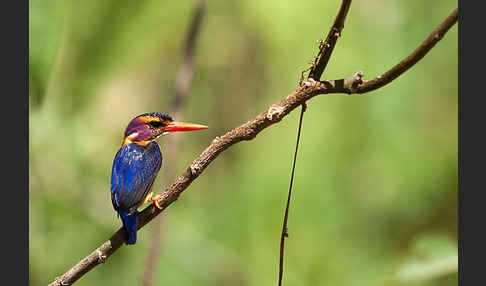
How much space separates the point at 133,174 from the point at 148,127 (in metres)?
0.25

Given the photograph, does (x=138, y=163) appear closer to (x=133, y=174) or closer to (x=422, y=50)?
(x=133, y=174)

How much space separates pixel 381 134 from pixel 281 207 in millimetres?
789

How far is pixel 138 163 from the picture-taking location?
8.09ft

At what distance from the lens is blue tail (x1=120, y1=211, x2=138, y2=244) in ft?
6.63

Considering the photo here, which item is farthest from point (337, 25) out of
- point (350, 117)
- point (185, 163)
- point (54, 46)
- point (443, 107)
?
point (185, 163)

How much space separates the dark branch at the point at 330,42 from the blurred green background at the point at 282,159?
1.82 metres

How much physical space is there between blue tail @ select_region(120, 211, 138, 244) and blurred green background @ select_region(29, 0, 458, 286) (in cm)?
115

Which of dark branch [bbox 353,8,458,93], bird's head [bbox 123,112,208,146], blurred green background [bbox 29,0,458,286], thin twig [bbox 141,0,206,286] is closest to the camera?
dark branch [bbox 353,8,458,93]

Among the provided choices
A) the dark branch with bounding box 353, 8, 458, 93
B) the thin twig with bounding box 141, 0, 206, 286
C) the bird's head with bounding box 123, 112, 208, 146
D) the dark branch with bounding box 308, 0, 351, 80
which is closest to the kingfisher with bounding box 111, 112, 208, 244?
the bird's head with bounding box 123, 112, 208, 146

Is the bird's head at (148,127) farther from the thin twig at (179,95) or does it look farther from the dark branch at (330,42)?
the dark branch at (330,42)

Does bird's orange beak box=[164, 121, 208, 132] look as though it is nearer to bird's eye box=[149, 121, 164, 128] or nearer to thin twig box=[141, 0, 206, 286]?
bird's eye box=[149, 121, 164, 128]

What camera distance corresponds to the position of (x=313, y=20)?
3.47 metres

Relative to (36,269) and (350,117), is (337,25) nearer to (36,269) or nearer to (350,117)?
(350,117)

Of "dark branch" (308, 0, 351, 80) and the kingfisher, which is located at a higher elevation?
"dark branch" (308, 0, 351, 80)
